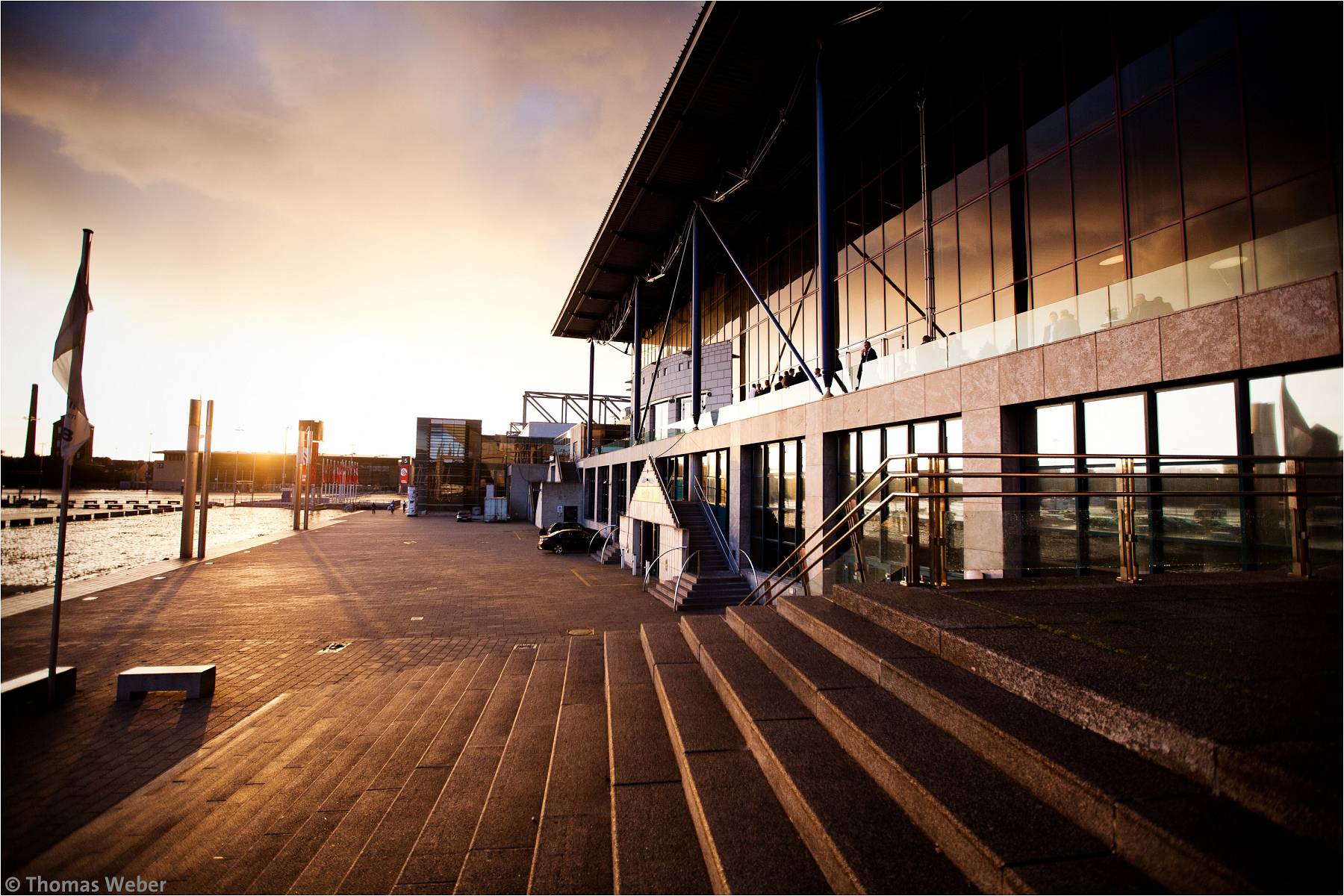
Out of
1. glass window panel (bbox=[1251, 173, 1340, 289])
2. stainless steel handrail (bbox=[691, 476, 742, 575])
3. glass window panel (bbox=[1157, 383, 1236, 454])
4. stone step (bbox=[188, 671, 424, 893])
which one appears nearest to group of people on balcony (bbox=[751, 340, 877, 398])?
stainless steel handrail (bbox=[691, 476, 742, 575])

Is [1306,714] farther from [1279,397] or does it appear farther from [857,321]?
[857,321]

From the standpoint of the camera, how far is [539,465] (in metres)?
57.0

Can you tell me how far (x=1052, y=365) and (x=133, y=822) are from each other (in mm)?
11635

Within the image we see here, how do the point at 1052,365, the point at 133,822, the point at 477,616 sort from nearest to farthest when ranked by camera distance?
the point at 133,822 → the point at 1052,365 → the point at 477,616

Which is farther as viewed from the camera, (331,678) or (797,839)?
(331,678)

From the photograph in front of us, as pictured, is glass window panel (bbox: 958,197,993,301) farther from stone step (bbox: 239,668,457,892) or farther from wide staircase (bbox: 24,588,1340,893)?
stone step (bbox: 239,668,457,892)

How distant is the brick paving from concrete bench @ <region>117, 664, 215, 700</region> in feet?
0.56

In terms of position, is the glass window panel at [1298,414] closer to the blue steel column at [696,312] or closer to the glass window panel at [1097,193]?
the glass window panel at [1097,193]

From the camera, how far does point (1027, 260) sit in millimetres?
11891

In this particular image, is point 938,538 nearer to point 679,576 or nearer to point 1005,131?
point 679,576

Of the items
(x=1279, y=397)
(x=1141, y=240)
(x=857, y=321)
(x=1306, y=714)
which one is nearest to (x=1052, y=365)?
(x=1279, y=397)

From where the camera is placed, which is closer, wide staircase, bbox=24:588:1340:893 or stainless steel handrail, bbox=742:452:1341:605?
wide staircase, bbox=24:588:1340:893

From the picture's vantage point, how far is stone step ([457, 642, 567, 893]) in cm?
371

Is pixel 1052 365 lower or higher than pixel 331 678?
higher
